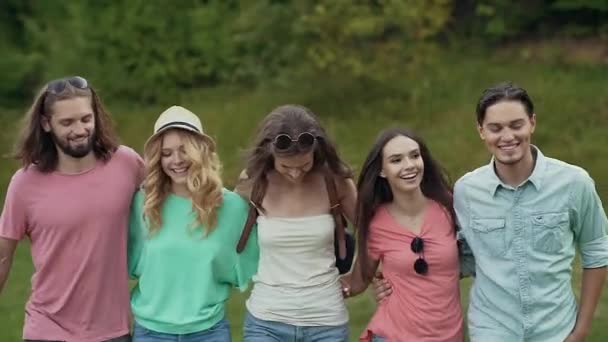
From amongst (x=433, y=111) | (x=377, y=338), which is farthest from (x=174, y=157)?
(x=433, y=111)

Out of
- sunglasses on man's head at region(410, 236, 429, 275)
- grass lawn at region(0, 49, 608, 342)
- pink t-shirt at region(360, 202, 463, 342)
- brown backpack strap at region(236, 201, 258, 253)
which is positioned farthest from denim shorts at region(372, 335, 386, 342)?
grass lawn at region(0, 49, 608, 342)

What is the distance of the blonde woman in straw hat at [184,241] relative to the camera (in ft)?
17.0

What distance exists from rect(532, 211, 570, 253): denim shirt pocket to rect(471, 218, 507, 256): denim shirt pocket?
0.44 ft

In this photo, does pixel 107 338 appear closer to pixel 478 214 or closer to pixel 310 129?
pixel 310 129

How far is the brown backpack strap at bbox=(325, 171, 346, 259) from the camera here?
5.25 metres

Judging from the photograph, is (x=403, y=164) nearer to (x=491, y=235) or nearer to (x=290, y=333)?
(x=491, y=235)

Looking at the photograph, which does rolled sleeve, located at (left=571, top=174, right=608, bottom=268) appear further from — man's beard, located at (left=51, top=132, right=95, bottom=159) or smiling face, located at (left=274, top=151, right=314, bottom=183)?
man's beard, located at (left=51, top=132, right=95, bottom=159)

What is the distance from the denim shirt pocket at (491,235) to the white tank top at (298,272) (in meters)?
0.69

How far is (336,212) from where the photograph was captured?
5273 mm

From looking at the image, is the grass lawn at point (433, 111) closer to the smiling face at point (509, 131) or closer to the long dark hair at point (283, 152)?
the long dark hair at point (283, 152)

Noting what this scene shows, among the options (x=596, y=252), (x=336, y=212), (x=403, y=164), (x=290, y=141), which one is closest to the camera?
(x=596, y=252)

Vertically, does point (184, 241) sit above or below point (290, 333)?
above

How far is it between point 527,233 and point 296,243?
3.42 feet

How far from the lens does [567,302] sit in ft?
16.2
